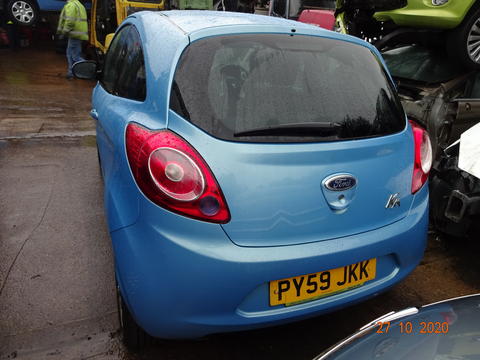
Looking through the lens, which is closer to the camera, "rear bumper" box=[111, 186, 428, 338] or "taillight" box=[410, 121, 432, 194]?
"rear bumper" box=[111, 186, 428, 338]

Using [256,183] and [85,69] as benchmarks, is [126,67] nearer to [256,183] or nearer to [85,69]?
[85,69]

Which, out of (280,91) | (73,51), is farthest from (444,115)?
(73,51)

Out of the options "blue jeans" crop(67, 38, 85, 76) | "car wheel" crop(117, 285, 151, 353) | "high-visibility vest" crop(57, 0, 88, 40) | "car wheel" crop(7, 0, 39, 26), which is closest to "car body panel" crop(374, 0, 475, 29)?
"car wheel" crop(117, 285, 151, 353)

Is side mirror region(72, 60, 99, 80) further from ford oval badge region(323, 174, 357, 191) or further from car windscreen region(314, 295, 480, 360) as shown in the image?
car windscreen region(314, 295, 480, 360)

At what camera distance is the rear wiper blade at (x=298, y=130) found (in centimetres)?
171

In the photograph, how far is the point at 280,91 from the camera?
1.84m

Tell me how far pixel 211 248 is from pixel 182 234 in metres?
0.12

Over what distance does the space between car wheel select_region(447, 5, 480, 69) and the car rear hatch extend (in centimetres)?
282

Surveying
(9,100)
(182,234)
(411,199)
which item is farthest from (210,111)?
(9,100)

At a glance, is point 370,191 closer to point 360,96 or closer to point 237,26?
point 360,96

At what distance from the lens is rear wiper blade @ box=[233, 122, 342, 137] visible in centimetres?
171

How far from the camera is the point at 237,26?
1969mm

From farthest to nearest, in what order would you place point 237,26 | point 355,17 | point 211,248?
1. point 355,17
2. point 237,26
3. point 211,248
